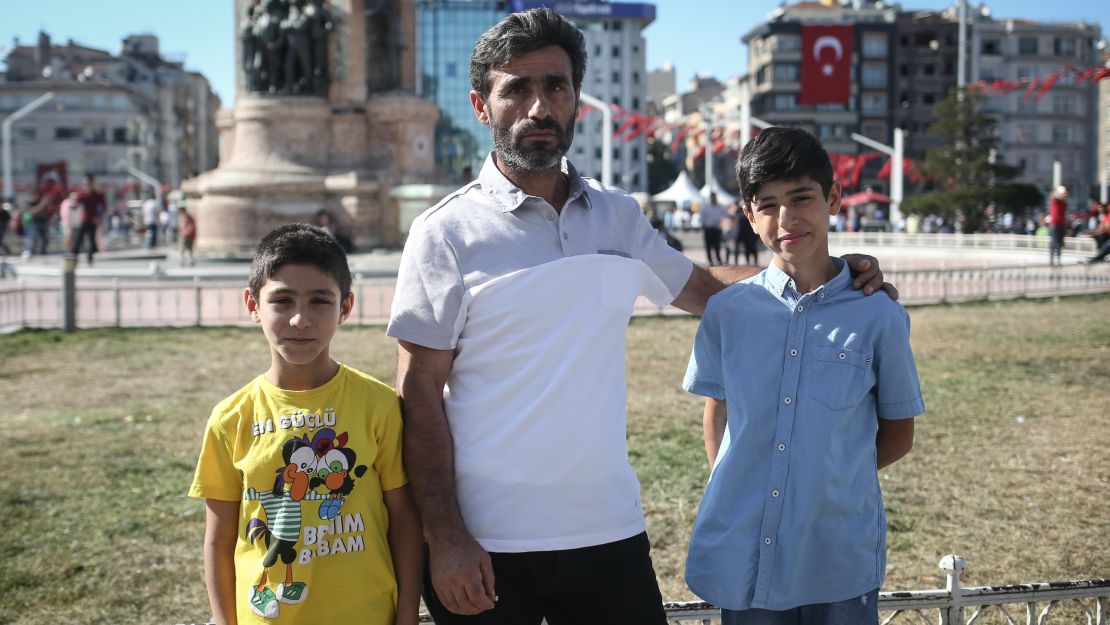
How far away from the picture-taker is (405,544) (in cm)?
279

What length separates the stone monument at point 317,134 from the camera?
23.0 m

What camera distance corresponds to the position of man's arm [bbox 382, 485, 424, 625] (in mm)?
2779

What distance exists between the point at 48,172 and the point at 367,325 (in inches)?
2850

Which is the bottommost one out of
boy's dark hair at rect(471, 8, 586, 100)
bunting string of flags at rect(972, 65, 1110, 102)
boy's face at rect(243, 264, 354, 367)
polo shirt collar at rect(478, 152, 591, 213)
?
boy's face at rect(243, 264, 354, 367)

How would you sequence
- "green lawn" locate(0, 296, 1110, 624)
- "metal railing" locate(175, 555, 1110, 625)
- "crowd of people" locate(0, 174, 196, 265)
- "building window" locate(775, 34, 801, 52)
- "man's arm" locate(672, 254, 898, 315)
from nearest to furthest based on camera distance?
1. "man's arm" locate(672, 254, 898, 315)
2. "metal railing" locate(175, 555, 1110, 625)
3. "green lawn" locate(0, 296, 1110, 624)
4. "crowd of people" locate(0, 174, 196, 265)
5. "building window" locate(775, 34, 801, 52)

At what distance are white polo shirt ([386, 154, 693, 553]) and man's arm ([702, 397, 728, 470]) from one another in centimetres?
50

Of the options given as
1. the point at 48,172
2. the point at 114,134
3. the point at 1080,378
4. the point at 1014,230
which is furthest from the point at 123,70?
the point at 1080,378

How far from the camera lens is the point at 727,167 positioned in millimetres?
115875

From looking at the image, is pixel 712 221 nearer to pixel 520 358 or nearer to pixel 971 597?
pixel 971 597

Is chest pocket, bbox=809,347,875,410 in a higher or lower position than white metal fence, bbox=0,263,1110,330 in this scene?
higher

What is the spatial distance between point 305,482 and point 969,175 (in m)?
42.2

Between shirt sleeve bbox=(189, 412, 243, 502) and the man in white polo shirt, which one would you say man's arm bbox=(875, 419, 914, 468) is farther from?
shirt sleeve bbox=(189, 412, 243, 502)

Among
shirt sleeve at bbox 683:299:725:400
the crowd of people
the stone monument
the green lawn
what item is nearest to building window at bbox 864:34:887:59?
the crowd of people

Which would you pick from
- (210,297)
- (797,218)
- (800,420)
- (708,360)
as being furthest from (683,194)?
(800,420)
